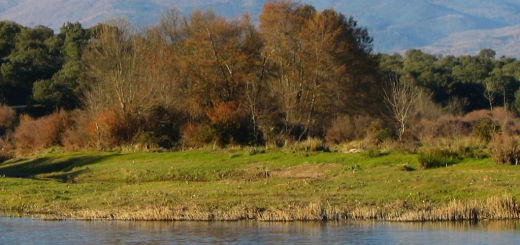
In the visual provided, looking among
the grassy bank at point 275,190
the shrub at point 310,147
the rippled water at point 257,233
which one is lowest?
the rippled water at point 257,233

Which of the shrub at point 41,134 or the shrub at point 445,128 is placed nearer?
the shrub at point 445,128

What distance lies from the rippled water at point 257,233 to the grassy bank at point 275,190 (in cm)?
82

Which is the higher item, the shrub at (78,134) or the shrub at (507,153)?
the shrub at (78,134)

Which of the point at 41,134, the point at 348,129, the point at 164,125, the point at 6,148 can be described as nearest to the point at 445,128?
the point at 348,129

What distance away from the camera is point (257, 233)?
2442 centimetres

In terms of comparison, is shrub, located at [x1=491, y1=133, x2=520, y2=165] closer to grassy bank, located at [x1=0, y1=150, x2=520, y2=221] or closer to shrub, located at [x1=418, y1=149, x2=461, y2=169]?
grassy bank, located at [x1=0, y1=150, x2=520, y2=221]

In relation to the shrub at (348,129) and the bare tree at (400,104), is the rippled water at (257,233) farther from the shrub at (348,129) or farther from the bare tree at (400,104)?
the shrub at (348,129)

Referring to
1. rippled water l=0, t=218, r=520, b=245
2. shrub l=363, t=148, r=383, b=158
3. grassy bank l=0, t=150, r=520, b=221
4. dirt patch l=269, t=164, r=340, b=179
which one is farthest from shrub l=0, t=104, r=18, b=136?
rippled water l=0, t=218, r=520, b=245

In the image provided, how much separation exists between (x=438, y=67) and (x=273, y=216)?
78.9 metres

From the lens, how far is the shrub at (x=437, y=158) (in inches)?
1373

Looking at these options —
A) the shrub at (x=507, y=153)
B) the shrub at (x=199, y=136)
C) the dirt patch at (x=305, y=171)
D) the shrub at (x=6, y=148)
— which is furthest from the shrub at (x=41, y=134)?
the shrub at (x=507, y=153)

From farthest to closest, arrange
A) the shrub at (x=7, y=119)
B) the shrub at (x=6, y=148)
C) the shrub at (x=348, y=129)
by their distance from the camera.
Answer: the shrub at (x=7, y=119) < the shrub at (x=348, y=129) < the shrub at (x=6, y=148)

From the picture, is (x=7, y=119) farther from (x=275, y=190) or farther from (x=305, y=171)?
(x=275, y=190)

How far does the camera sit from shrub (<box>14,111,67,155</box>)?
5778 centimetres
